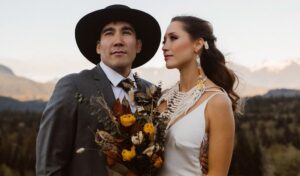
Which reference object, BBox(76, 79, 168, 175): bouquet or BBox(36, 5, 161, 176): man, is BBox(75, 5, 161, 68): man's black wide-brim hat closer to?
BBox(36, 5, 161, 176): man

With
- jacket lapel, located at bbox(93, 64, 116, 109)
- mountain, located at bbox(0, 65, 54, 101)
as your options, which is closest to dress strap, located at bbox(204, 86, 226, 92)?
jacket lapel, located at bbox(93, 64, 116, 109)

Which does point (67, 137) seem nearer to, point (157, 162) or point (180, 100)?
point (157, 162)

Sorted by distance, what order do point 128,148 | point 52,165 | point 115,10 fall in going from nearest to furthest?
point 128,148
point 52,165
point 115,10

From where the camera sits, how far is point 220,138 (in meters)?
3.28

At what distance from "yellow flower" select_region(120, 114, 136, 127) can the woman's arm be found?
1.83ft

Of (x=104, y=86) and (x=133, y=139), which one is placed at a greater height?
(x=104, y=86)

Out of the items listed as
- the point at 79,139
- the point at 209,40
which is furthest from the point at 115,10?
the point at 79,139

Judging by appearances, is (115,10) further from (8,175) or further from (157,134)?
(8,175)

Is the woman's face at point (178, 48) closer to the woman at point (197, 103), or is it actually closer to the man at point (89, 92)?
the woman at point (197, 103)

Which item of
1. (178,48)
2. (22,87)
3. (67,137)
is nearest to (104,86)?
(67,137)

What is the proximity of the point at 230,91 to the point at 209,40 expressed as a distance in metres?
0.39

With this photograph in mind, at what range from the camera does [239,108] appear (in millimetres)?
3781

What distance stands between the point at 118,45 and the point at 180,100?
57cm

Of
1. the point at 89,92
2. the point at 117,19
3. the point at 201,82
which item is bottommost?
the point at 201,82
